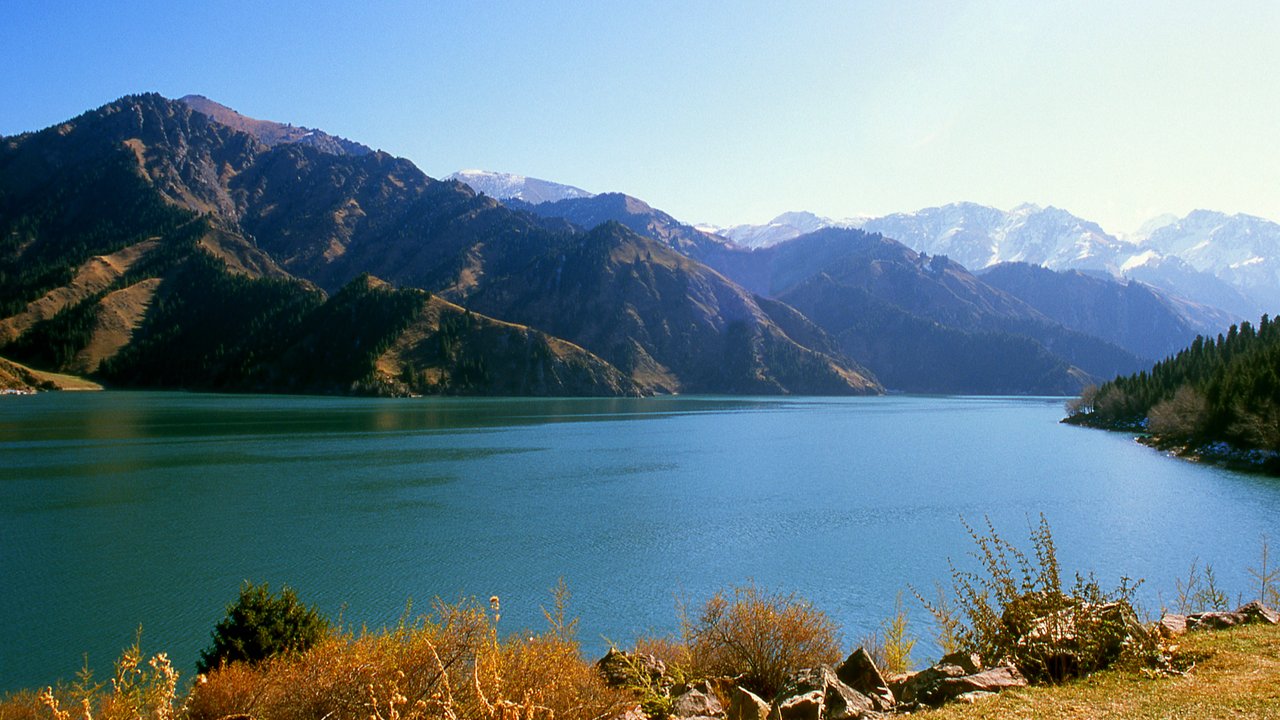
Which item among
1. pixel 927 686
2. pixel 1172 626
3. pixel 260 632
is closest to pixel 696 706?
pixel 927 686

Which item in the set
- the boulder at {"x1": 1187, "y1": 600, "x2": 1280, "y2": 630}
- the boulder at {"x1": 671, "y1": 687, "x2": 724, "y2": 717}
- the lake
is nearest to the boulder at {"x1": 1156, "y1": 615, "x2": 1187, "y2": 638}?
the boulder at {"x1": 1187, "y1": 600, "x2": 1280, "y2": 630}

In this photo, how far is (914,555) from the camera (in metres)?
32.9

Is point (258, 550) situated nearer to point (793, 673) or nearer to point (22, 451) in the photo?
point (793, 673)

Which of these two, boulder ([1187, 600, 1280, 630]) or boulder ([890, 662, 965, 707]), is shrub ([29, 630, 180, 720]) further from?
boulder ([1187, 600, 1280, 630])

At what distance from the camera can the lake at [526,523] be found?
24.3 m

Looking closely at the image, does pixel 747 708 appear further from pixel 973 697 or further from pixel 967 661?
pixel 967 661

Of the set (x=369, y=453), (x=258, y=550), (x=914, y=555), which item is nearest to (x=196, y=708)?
(x=258, y=550)

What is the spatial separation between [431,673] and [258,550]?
26.0 meters

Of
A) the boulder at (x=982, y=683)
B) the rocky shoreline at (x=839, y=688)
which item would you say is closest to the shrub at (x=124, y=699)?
the rocky shoreline at (x=839, y=688)

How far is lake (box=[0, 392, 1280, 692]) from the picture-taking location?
24.3 metres

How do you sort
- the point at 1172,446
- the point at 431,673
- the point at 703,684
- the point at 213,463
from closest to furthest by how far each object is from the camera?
the point at 431,673, the point at 703,684, the point at 213,463, the point at 1172,446

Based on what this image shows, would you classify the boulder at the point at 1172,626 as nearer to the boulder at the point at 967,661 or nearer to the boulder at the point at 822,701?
the boulder at the point at 967,661

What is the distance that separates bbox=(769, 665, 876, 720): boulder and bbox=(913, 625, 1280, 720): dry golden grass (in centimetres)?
95

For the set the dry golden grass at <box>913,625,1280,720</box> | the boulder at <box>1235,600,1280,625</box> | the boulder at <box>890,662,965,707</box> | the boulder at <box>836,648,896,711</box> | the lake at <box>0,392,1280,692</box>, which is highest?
the dry golden grass at <box>913,625,1280,720</box>
